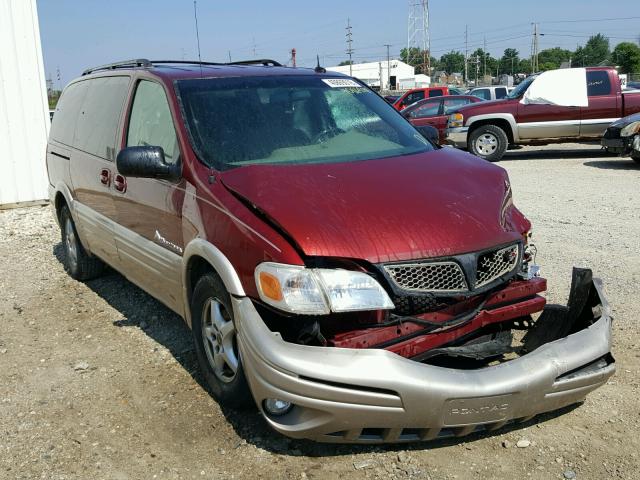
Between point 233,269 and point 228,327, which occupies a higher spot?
point 233,269

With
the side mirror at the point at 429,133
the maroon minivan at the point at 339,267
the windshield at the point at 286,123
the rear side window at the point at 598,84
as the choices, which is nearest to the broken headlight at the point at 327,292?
the maroon minivan at the point at 339,267

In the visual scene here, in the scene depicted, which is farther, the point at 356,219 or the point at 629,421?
the point at 629,421

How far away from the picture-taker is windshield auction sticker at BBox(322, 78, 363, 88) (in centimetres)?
475

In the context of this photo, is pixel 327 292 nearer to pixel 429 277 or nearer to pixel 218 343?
pixel 429 277

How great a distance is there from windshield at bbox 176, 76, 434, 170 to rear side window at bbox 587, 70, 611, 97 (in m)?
11.3

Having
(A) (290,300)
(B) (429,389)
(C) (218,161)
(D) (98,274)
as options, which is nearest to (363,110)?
(C) (218,161)

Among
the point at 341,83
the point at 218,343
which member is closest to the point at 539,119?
the point at 341,83

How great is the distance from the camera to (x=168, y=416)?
3742 millimetres

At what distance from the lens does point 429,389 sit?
9.30 feet

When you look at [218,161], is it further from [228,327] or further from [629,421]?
[629,421]

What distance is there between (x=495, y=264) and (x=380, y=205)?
0.61 m

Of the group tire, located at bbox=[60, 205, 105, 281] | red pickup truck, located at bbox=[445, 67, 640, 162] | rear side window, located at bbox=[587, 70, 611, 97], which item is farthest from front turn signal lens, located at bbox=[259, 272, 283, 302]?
rear side window, located at bbox=[587, 70, 611, 97]

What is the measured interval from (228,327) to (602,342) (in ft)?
5.83

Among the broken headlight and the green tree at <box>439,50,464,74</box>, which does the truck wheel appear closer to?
the broken headlight
